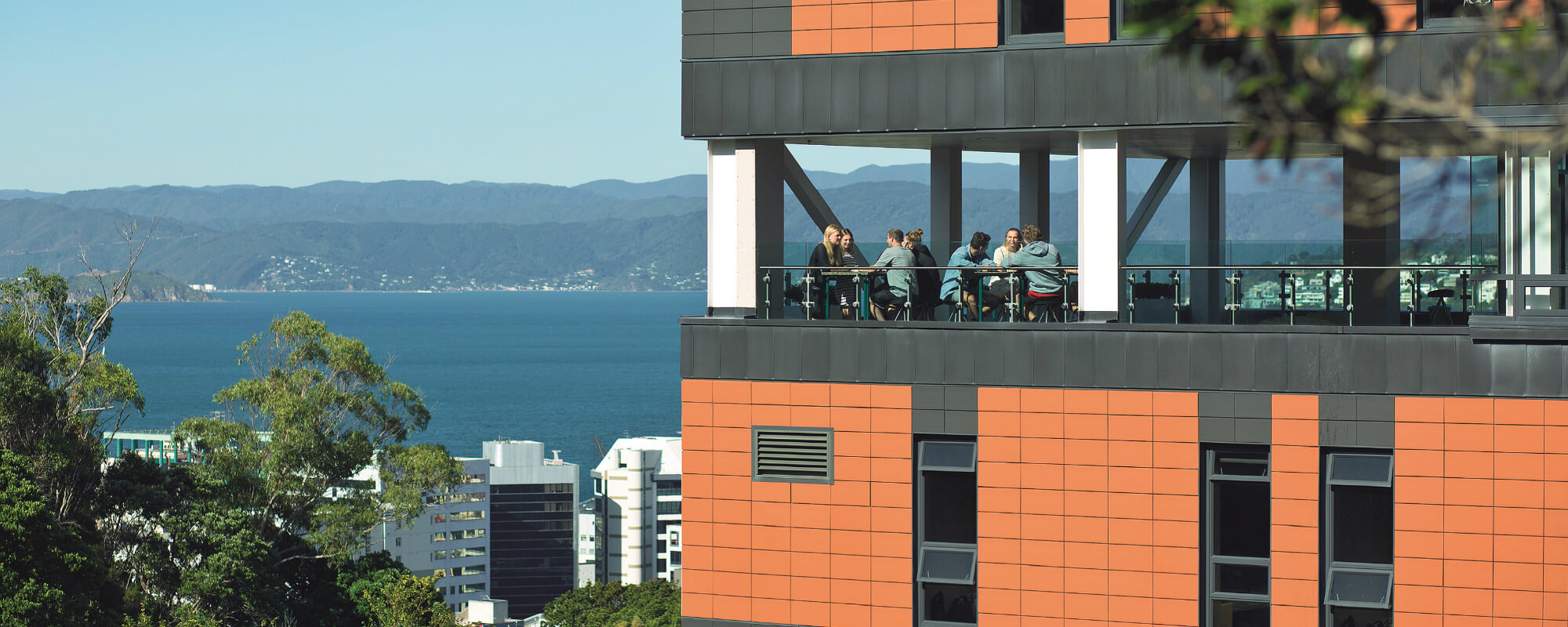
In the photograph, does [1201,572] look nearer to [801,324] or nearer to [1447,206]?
[801,324]

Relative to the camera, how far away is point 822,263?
55.7 ft

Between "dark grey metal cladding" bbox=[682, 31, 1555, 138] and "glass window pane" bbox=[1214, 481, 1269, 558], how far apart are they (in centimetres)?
347

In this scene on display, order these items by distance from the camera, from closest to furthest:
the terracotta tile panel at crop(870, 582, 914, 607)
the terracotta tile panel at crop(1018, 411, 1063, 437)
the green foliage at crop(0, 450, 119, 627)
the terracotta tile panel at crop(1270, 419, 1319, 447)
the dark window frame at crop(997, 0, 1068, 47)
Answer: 1. the terracotta tile panel at crop(1270, 419, 1319, 447)
2. the terracotta tile panel at crop(1018, 411, 1063, 437)
3. the dark window frame at crop(997, 0, 1068, 47)
4. the terracotta tile panel at crop(870, 582, 914, 607)
5. the green foliage at crop(0, 450, 119, 627)

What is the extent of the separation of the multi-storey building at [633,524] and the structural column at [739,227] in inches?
4489

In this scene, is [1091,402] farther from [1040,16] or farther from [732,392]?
[1040,16]

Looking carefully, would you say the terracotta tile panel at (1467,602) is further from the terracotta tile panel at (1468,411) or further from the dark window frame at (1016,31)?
the dark window frame at (1016,31)

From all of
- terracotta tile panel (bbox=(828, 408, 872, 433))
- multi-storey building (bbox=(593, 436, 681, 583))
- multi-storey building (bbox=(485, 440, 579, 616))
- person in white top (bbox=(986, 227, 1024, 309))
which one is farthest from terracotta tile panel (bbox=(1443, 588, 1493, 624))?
multi-storey building (bbox=(485, 440, 579, 616))

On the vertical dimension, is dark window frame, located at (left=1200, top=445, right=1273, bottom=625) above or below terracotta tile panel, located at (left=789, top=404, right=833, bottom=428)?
below

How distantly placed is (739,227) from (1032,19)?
3675 mm

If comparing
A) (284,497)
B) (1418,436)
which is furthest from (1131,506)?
(284,497)

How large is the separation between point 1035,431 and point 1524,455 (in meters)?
4.31

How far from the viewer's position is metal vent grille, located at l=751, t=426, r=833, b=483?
53.2ft

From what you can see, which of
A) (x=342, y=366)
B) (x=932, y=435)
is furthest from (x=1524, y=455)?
(x=342, y=366)

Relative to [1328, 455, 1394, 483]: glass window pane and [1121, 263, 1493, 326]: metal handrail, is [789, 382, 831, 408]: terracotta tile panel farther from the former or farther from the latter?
[1328, 455, 1394, 483]: glass window pane
